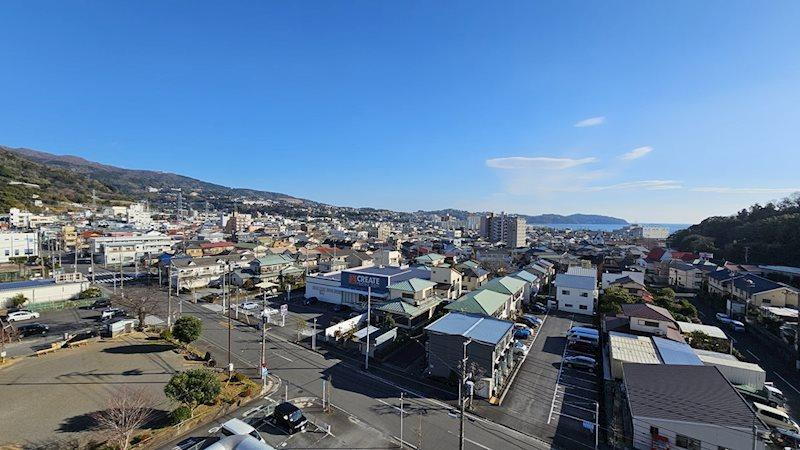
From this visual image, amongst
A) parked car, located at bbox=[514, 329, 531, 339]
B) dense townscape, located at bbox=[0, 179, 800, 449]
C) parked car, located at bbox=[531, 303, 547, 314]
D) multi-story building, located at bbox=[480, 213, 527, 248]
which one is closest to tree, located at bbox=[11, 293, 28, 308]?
dense townscape, located at bbox=[0, 179, 800, 449]

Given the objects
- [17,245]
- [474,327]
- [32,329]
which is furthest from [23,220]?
[474,327]

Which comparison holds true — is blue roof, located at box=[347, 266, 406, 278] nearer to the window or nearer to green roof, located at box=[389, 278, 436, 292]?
green roof, located at box=[389, 278, 436, 292]

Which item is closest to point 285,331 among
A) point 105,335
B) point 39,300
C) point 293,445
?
point 105,335

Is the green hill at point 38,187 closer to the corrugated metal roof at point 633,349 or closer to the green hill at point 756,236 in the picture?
the corrugated metal roof at point 633,349

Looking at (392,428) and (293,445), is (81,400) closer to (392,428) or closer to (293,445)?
(293,445)

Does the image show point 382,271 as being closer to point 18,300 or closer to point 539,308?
point 539,308

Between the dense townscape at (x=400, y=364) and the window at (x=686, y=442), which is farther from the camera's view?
the dense townscape at (x=400, y=364)

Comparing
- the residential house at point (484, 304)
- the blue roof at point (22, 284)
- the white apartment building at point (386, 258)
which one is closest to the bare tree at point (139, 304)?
the blue roof at point (22, 284)
